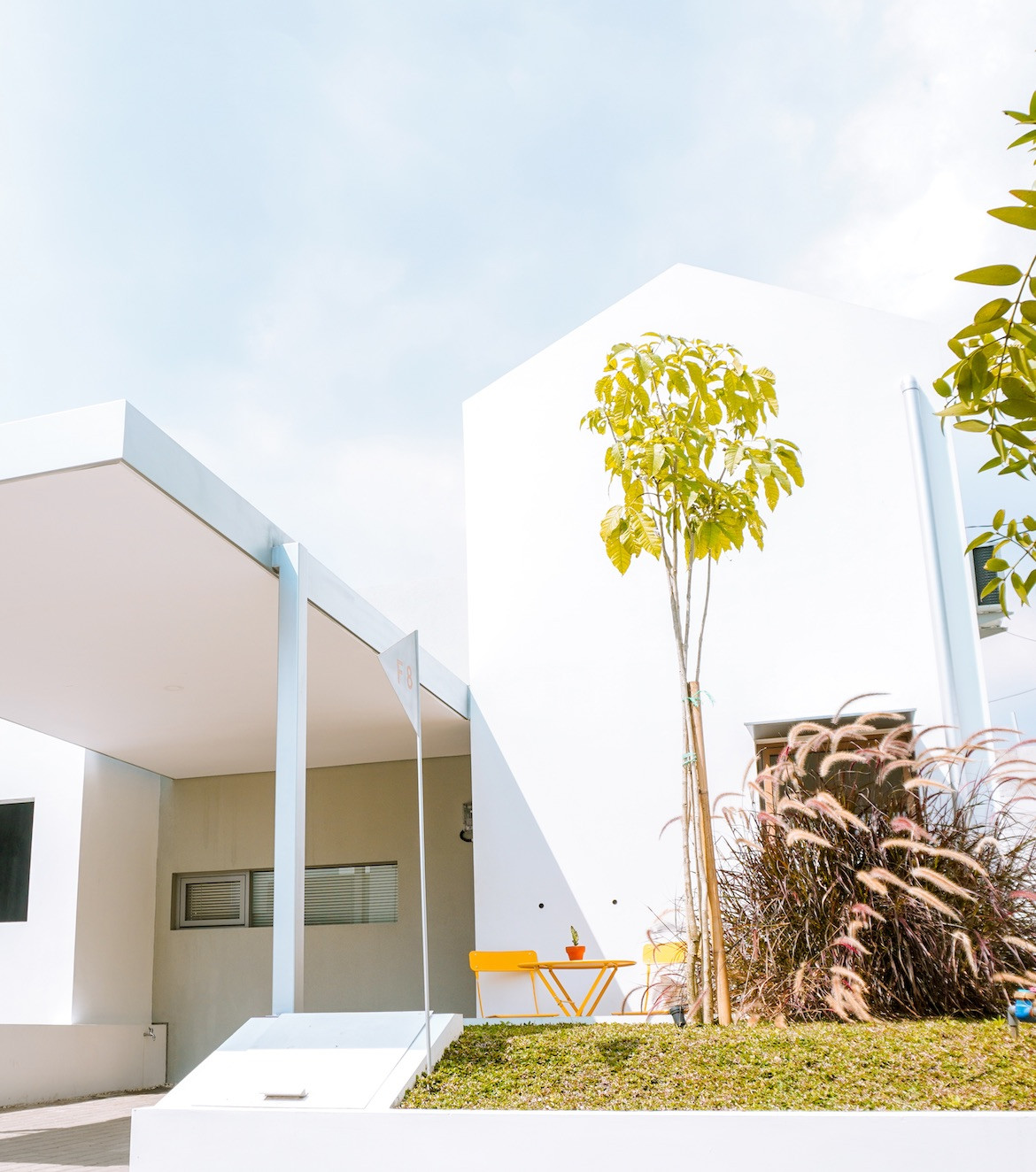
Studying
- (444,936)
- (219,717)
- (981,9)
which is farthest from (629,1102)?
(444,936)

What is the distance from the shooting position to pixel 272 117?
Result: 34.6 ft

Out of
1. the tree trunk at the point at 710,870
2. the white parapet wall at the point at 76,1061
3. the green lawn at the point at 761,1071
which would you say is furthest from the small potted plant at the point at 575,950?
the white parapet wall at the point at 76,1061

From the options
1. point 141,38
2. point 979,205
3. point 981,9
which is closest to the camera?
point 981,9

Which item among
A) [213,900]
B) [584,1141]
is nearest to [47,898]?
[213,900]

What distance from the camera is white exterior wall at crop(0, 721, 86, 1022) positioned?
924cm

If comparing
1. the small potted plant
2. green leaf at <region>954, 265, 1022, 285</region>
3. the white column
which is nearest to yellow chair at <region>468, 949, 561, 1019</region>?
the small potted plant

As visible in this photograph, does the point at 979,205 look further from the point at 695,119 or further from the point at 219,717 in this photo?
the point at 219,717

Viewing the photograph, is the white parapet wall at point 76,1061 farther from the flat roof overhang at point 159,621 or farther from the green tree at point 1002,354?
the green tree at point 1002,354

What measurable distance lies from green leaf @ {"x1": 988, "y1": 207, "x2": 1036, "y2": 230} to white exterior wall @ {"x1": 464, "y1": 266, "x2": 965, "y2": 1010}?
657 cm

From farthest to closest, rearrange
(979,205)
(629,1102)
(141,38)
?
(141,38) → (979,205) → (629,1102)

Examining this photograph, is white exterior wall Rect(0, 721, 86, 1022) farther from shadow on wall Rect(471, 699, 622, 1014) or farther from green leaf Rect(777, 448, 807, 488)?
green leaf Rect(777, 448, 807, 488)

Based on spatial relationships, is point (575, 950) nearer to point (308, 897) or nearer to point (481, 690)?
point (481, 690)

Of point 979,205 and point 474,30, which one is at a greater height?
point 474,30

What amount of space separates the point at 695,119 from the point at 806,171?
3.22 ft
